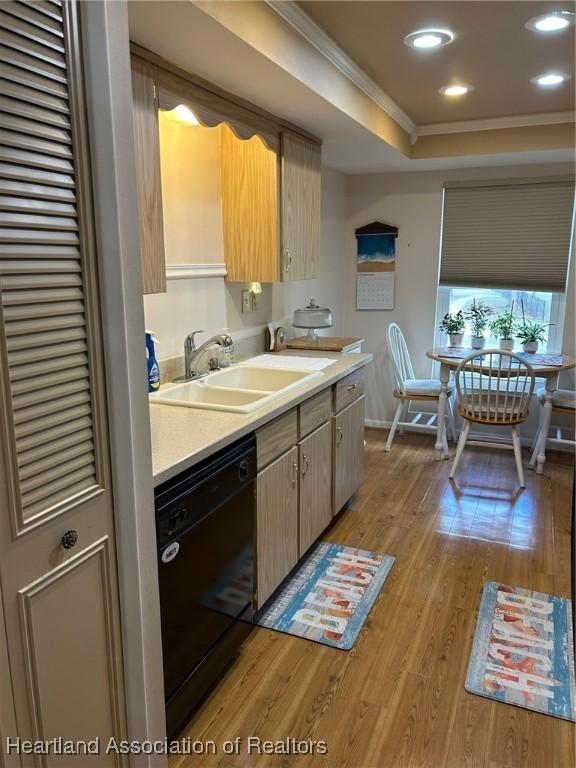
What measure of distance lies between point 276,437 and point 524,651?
4.20 feet

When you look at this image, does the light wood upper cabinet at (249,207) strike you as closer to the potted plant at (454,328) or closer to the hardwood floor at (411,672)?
the hardwood floor at (411,672)

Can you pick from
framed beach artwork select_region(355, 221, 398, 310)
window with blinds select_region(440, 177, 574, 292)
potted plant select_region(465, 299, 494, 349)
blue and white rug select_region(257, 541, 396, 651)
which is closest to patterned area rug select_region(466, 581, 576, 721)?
blue and white rug select_region(257, 541, 396, 651)

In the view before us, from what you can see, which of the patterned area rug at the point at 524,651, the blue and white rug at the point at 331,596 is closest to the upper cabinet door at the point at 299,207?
the blue and white rug at the point at 331,596

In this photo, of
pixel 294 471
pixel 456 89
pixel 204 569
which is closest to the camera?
pixel 204 569

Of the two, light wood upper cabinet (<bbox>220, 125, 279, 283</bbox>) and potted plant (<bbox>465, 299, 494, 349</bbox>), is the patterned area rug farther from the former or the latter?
potted plant (<bbox>465, 299, 494, 349</bbox>)

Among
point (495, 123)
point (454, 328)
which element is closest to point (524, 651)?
point (454, 328)

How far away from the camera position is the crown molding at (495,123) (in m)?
3.54

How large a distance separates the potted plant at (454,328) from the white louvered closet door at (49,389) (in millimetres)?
3772

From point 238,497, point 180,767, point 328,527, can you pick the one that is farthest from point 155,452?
point 328,527

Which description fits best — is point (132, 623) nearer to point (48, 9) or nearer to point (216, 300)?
point (48, 9)

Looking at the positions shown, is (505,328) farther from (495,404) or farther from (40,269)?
(40,269)

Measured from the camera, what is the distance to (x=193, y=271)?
2.64 m

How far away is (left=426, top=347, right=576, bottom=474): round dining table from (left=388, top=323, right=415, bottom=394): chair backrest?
0.28m

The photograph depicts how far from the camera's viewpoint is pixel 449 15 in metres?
2.09
